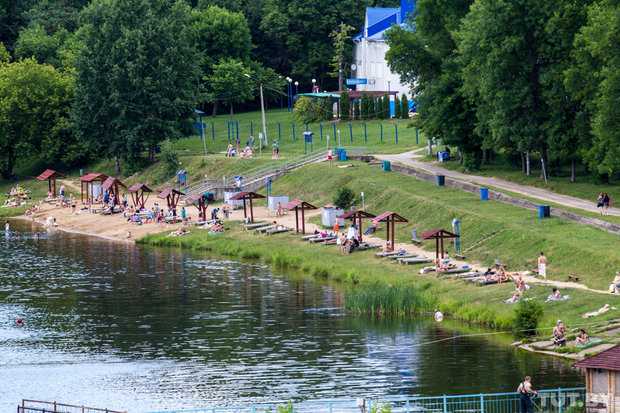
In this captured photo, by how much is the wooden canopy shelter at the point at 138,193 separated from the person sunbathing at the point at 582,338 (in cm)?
6573

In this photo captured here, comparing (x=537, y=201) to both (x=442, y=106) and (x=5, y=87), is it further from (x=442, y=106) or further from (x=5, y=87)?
(x=5, y=87)

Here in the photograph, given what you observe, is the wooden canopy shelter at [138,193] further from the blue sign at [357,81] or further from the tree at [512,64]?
the blue sign at [357,81]

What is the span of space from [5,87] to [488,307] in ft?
290

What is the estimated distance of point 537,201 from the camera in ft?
314

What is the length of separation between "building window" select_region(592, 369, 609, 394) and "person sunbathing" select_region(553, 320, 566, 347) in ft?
39.4

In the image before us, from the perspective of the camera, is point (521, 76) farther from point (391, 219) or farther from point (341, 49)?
point (341, 49)

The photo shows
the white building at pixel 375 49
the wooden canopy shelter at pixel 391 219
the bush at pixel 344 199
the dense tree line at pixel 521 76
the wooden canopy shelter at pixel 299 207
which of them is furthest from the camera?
the white building at pixel 375 49

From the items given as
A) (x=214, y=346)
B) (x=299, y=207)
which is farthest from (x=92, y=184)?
(x=214, y=346)

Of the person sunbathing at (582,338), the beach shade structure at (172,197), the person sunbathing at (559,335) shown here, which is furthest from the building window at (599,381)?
the beach shade structure at (172,197)

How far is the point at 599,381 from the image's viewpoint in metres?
52.0

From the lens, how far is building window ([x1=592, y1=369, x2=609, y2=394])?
51750 millimetres

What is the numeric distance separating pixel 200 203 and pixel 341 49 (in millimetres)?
57339

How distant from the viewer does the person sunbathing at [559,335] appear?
64438 millimetres

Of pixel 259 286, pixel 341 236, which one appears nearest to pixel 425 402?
pixel 259 286
